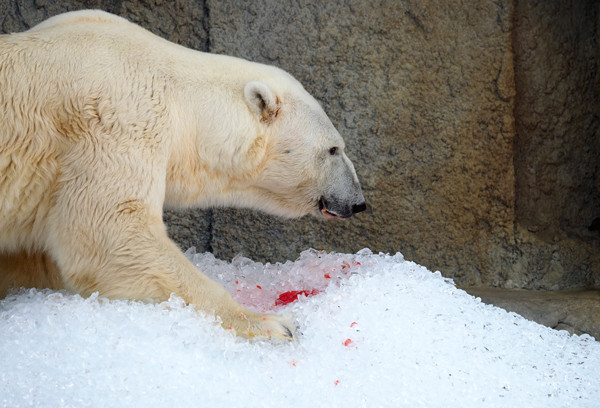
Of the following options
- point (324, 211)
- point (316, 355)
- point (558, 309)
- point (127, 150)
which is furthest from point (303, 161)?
point (558, 309)

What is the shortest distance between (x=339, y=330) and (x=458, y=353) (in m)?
0.39

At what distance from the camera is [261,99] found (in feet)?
8.68

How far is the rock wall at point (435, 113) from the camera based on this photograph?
3615 mm

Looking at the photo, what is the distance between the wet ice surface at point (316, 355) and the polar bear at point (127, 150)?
0.14 meters

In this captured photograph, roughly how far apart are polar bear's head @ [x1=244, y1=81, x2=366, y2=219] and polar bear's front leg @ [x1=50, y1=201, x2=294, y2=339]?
619mm

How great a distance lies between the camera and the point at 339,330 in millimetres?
2359

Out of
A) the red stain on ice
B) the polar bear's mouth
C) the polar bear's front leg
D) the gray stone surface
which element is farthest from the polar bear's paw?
the gray stone surface

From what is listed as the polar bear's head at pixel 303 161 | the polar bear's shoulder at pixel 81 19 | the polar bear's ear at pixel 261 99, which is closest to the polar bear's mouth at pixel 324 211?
the polar bear's head at pixel 303 161

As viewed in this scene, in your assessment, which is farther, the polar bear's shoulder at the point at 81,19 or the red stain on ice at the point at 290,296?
the red stain on ice at the point at 290,296

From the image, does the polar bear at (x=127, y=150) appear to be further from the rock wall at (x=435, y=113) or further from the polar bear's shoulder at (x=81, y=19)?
the rock wall at (x=435, y=113)

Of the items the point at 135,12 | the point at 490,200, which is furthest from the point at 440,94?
the point at 135,12

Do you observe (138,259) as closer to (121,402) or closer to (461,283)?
(121,402)

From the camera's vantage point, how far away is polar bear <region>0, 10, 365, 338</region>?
7.54ft

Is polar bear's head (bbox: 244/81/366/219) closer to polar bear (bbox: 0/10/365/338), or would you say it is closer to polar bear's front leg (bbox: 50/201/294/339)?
polar bear (bbox: 0/10/365/338)
